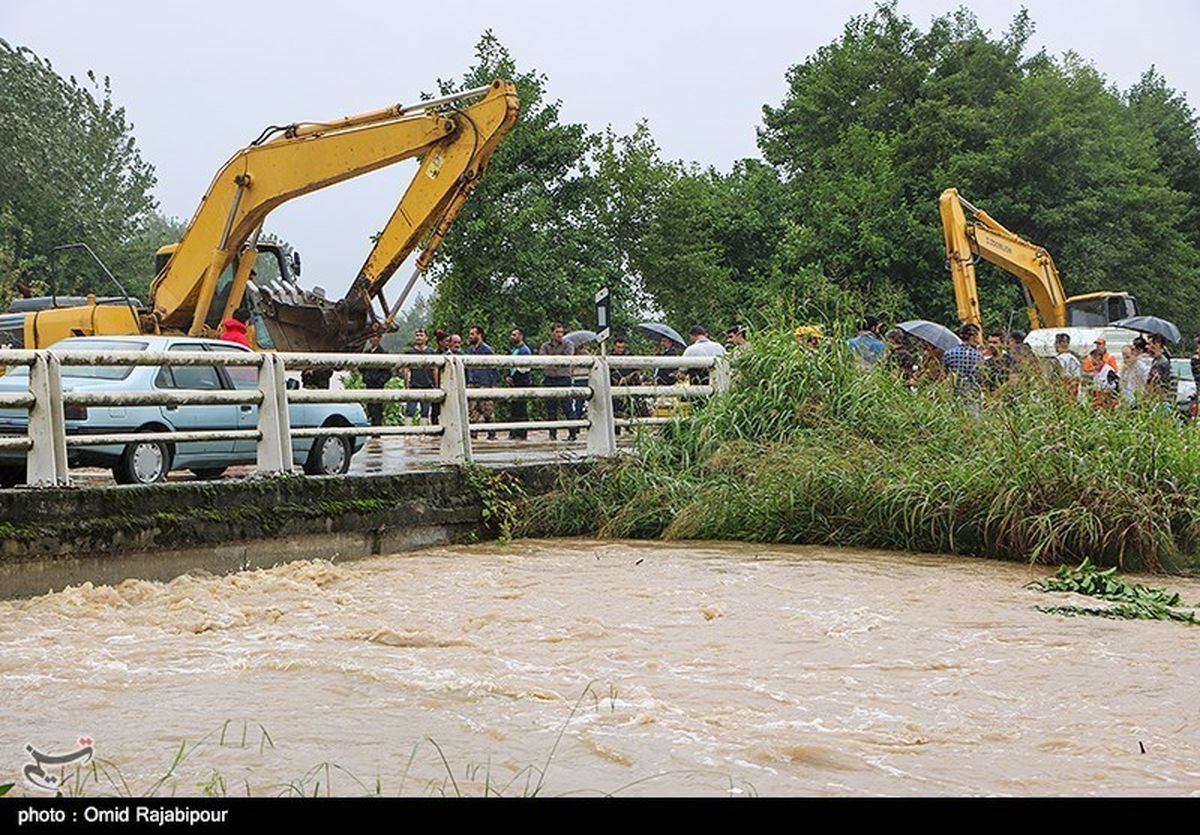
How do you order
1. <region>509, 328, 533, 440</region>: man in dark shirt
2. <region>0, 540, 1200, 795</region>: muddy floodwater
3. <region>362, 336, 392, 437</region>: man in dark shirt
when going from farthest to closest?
1. <region>509, 328, 533, 440</region>: man in dark shirt
2. <region>362, 336, 392, 437</region>: man in dark shirt
3. <region>0, 540, 1200, 795</region>: muddy floodwater

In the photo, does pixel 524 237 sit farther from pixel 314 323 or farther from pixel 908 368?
pixel 908 368

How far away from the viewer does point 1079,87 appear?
1794 inches

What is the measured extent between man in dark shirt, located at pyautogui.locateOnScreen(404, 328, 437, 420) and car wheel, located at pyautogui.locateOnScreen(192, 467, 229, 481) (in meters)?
6.40

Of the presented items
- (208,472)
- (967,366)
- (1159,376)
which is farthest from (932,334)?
(208,472)

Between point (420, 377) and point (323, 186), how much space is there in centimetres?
409

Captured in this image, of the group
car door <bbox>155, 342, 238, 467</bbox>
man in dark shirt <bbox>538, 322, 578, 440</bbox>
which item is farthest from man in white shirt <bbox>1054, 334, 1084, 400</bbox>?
man in dark shirt <bbox>538, 322, 578, 440</bbox>

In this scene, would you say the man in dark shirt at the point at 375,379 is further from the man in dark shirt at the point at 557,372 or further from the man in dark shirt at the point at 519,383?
the man in dark shirt at the point at 557,372

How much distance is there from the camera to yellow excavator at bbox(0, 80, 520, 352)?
19.0 metres

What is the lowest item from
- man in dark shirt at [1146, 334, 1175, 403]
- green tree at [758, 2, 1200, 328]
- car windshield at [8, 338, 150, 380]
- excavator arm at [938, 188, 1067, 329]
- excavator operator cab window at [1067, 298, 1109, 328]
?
man in dark shirt at [1146, 334, 1175, 403]

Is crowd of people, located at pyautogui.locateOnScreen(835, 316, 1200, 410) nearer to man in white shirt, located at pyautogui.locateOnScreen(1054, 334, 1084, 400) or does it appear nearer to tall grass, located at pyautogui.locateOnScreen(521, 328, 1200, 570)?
man in white shirt, located at pyautogui.locateOnScreen(1054, 334, 1084, 400)

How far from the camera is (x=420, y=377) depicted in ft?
73.5

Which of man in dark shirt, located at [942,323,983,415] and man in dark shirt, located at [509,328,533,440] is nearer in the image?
man in dark shirt, located at [942,323,983,415]
